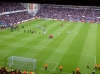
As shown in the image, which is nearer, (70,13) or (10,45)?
(10,45)

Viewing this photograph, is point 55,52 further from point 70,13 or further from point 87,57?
point 70,13

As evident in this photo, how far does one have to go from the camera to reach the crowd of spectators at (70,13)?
285ft

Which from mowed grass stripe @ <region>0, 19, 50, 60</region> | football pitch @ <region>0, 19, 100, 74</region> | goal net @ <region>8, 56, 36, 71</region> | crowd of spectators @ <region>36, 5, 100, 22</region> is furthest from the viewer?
crowd of spectators @ <region>36, 5, 100, 22</region>

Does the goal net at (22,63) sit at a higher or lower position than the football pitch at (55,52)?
higher

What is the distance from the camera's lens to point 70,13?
9331 cm

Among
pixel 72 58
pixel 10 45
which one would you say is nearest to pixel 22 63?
pixel 72 58

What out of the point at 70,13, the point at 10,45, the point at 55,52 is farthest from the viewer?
the point at 70,13

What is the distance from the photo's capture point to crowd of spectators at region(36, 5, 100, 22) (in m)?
86.7

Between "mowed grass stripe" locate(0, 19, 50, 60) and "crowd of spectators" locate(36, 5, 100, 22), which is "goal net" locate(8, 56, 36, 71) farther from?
"crowd of spectators" locate(36, 5, 100, 22)

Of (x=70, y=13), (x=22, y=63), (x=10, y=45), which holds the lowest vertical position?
(x=70, y=13)

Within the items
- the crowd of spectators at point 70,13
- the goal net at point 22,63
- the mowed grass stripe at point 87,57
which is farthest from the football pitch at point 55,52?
the crowd of spectators at point 70,13

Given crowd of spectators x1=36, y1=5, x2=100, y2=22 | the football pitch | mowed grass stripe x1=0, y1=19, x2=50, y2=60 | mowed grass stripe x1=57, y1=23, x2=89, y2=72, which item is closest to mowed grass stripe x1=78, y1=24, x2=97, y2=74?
the football pitch

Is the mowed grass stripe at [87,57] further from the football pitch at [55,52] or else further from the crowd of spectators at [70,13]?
the crowd of spectators at [70,13]

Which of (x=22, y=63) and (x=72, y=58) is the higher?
(x=22, y=63)
